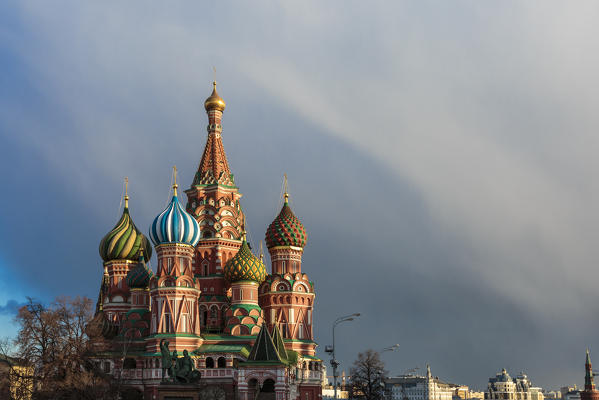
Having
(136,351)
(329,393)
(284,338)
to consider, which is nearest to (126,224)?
(136,351)

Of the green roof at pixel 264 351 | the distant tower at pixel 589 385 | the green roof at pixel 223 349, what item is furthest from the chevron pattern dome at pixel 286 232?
the distant tower at pixel 589 385

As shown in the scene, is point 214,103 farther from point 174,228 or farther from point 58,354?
point 58,354

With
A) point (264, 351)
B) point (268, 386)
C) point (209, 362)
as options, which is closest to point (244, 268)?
point (209, 362)

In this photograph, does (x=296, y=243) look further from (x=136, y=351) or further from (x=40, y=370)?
(x=40, y=370)

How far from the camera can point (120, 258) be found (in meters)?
66.0

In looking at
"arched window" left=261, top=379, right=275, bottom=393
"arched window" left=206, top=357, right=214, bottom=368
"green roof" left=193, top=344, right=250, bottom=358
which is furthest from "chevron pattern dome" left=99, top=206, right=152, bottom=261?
"arched window" left=261, top=379, right=275, bottom=393

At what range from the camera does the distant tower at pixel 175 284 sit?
56.5 meters

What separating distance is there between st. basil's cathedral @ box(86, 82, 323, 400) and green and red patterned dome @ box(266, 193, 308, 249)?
0.26 feet

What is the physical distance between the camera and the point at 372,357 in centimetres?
6862

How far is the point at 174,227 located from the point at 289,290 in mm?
10363

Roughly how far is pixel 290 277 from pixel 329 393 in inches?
5522

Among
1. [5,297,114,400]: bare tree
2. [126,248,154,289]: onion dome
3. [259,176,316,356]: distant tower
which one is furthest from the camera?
[126,248,154,289]: onion dome

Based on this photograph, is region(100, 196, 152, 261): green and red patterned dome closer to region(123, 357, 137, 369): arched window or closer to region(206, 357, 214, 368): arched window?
region(123, 357, 137, 369): arched window

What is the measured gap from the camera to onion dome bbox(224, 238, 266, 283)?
60.6m
